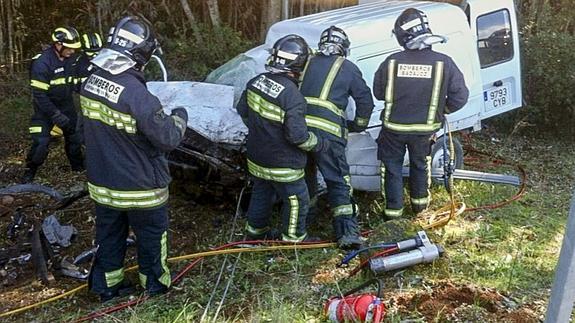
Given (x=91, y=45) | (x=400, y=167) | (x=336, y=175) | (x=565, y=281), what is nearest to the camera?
(x=565, y=281)

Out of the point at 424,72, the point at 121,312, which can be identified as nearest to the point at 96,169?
the point at 121,312

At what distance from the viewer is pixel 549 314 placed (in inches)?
94.8

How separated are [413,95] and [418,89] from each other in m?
0.06

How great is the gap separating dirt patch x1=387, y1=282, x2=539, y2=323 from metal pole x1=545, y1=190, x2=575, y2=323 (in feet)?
4.17

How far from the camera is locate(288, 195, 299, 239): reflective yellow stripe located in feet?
16.4

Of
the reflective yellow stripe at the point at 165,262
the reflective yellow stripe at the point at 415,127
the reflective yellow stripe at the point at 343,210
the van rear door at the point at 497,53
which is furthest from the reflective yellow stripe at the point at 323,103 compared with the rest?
the van rear door at the point at 497,53

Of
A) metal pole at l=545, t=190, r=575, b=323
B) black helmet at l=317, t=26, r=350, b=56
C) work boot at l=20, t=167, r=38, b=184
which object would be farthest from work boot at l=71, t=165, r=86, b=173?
metal pole at l=545, t=190, r=575, b=323

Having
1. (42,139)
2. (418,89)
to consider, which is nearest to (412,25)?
(418,89)

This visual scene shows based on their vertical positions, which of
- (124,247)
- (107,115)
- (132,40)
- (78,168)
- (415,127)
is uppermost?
(132,40)

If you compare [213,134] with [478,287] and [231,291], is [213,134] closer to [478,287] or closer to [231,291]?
[231,291]

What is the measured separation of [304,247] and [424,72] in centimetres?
170

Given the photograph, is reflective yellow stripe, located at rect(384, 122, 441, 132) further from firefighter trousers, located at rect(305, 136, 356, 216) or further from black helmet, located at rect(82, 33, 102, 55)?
black helmet, located at rect(82, 33, 102, 55)

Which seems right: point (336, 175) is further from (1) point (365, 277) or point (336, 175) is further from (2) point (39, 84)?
(2) point (39, 84)

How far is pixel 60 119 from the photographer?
688 centimetres
